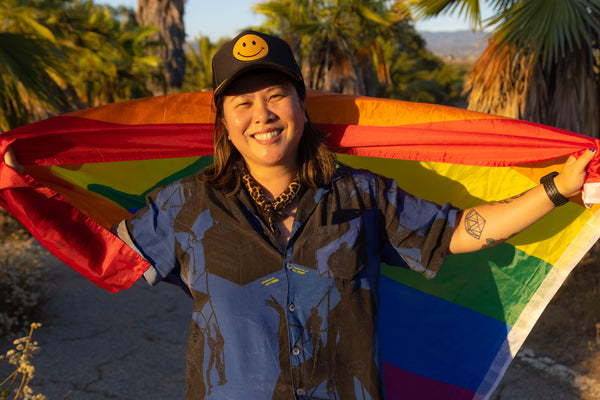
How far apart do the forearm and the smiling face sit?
2.36ft

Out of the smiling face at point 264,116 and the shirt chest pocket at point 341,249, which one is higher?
the smiling face at point 264,116

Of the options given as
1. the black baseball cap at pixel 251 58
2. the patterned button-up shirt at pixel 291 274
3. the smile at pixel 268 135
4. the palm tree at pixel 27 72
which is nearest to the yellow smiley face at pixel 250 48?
the black baseball cap at pixel 251 58

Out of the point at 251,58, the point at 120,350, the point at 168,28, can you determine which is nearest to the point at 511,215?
the point at 251,58

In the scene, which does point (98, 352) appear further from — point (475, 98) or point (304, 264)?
point (475, 98)

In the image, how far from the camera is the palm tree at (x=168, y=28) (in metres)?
19.4

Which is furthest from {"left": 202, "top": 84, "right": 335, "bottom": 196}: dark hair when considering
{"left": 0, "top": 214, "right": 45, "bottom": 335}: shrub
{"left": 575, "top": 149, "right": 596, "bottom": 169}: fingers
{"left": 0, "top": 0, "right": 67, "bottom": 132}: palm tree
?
{"left": 0, "top": 214, "right": 45, "bottom": 335}: shrub

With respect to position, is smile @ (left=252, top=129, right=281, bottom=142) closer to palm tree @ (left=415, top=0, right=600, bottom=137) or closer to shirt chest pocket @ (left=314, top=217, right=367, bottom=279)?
shirt chest pocket @ (left=314, top=217, right=367, bottom=279)

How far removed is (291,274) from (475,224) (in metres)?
0.72

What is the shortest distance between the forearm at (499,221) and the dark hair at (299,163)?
0.55 meters

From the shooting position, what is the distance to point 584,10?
538 cm

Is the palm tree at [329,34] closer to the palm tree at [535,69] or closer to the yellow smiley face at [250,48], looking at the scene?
the palm tree at [535,69]

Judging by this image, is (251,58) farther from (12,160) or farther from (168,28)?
(168,28)

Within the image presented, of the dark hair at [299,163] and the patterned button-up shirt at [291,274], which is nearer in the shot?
the patterned button-up shirt at [291,274]

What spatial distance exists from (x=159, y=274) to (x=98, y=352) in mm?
3834
